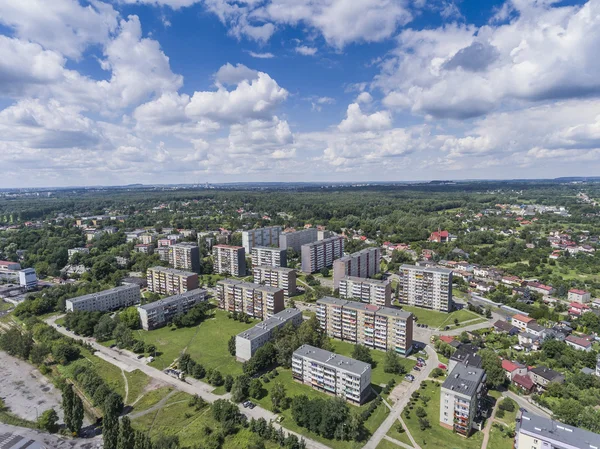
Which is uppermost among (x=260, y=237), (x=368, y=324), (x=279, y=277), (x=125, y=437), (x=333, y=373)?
(x=260, y=237)

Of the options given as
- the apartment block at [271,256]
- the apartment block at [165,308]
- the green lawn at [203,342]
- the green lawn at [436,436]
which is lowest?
the green lawn at [436,436]

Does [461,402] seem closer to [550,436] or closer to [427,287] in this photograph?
[550,436]

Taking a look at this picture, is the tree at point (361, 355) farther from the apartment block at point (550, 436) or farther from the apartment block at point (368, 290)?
the apartment block at point (550, 436)

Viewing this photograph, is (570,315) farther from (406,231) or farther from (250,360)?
(406,231)


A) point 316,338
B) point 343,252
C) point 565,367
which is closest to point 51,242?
point 343,252

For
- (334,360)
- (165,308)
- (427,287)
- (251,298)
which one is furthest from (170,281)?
(427,287)

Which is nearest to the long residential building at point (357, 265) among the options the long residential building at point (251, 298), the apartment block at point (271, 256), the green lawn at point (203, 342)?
the long residential building at point (251, 298)

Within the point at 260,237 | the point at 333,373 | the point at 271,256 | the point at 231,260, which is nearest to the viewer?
the point at 333,373

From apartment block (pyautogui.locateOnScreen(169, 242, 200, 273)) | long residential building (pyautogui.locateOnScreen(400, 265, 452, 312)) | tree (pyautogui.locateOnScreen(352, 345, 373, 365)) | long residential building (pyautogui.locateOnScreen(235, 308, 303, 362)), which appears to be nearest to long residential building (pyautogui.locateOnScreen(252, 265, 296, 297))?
long residential building (pyautogui.locateOnScreen(235, 308, 303, 362))
